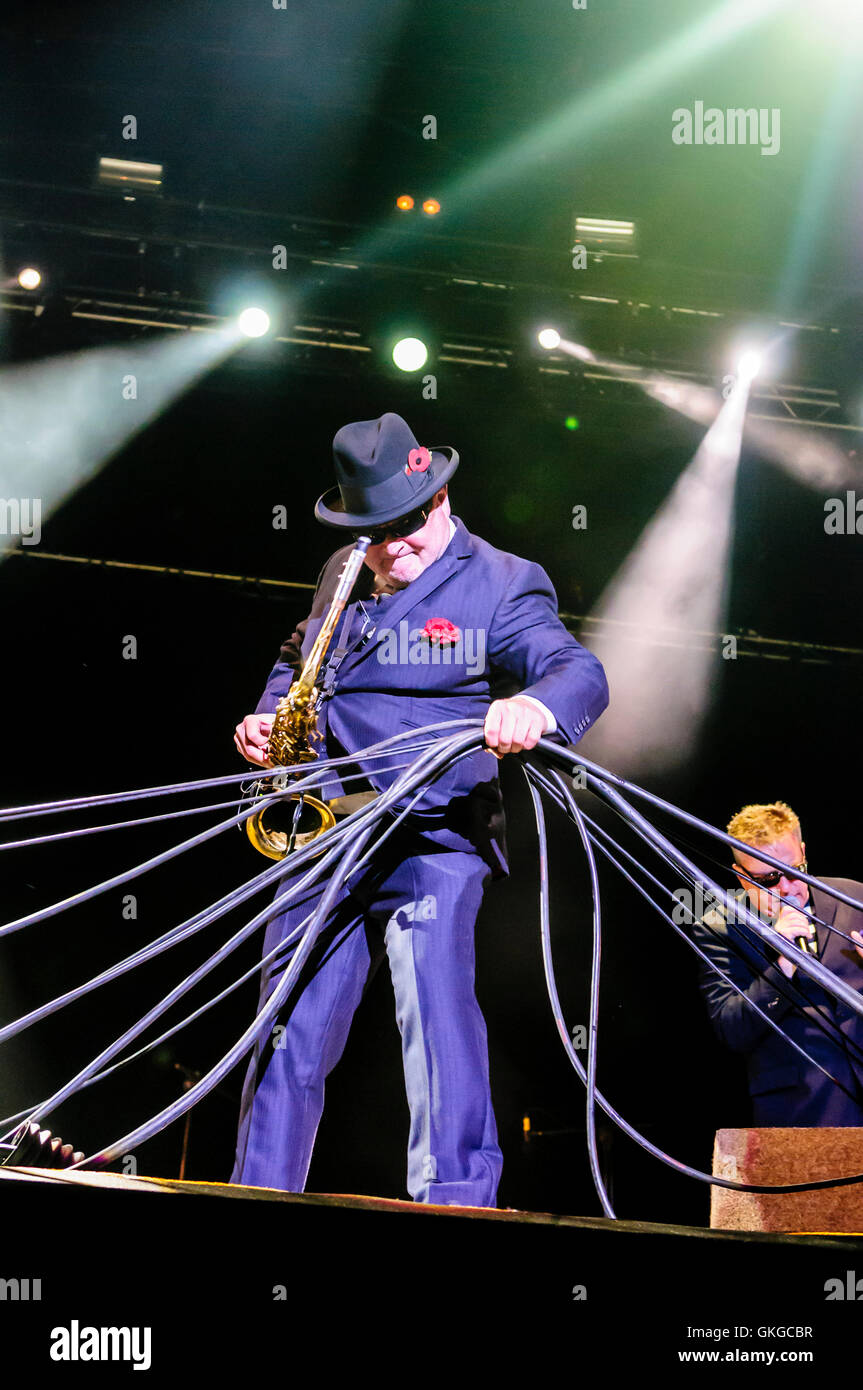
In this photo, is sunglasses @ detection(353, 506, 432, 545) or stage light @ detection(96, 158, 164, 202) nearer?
sunglasses @ detection(353, 506, 432, 545)

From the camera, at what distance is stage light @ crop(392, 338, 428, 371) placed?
509 cm

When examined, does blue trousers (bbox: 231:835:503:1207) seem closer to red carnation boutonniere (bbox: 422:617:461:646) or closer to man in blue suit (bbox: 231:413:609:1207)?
man in blue suit (bbox: 231:413:609:1207)

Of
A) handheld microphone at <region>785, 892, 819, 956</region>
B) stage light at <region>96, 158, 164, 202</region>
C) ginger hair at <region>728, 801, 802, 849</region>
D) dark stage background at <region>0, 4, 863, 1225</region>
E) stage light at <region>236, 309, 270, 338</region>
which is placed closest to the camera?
handheld microphone at <region>785, 892, 819, 956</region>

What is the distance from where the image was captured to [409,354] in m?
5.09

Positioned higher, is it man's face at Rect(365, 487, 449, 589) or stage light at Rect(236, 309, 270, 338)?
stage light at Rect(236, 309, 270, 338)

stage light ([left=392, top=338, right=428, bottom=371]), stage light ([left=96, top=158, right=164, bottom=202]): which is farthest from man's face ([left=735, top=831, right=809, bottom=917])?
stage light ([left=96, top=158, right=164, bottom=202])

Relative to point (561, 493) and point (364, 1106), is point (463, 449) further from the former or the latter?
point (364, 1106)

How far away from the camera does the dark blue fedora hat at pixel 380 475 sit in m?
2.48

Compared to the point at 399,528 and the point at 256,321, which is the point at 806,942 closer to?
the point at 399,528

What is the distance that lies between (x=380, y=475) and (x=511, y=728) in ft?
2.42

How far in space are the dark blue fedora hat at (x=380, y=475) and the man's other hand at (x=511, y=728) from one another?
60cm
